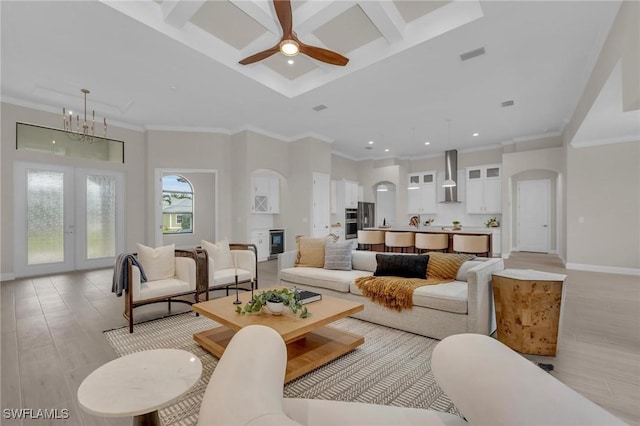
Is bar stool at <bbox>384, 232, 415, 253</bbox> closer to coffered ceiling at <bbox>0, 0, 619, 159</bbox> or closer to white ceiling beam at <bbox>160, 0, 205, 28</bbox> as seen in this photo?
coffered ceiling at <bbox>0, 0, 619, 159</bbox>

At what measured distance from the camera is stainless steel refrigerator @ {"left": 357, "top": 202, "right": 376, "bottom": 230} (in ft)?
31.2

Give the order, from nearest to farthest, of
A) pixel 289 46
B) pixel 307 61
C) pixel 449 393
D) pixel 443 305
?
pixel 449 393
pixel 443 305
pixel 289 46
pixel 307 61

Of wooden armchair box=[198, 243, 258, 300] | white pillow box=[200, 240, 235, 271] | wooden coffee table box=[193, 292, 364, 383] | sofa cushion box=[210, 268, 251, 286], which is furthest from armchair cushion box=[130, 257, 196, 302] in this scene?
wooden coffee table box=[193, 292, 364, 383]

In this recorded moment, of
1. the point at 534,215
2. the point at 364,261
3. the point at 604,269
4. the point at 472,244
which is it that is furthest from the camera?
the point at 534,215

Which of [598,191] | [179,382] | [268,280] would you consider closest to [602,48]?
[598,191]

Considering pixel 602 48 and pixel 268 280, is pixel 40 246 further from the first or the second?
pixel 602 48

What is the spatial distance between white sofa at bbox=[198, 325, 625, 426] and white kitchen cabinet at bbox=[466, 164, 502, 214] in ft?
28.6

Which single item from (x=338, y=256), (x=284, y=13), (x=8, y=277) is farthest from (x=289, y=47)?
(x=8, y=277)

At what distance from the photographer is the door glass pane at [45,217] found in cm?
551

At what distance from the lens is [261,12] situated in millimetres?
3213

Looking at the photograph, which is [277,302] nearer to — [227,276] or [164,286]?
[164,286]

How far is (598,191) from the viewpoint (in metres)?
5.88

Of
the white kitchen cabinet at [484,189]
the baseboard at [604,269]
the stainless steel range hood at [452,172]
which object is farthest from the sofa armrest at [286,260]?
the white kitchen cabinet at [484,189]

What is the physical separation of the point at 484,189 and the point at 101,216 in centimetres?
1002
